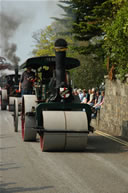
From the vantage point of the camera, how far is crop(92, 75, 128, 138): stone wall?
15.1 metres

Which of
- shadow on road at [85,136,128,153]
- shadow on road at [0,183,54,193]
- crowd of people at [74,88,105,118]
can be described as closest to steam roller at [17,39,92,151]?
shadow on road at [85,136,128,153]

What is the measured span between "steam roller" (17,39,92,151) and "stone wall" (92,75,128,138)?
3.26 metres

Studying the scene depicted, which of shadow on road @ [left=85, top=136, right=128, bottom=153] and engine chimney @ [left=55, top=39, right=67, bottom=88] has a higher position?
engine chimney @ [left=55, top=39, right=67, bottom=88]

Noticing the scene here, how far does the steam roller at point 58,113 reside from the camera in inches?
401

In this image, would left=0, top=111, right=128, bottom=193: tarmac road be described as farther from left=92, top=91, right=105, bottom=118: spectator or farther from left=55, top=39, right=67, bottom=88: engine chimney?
left=92, top=91, right=105, bottom=118: spectator

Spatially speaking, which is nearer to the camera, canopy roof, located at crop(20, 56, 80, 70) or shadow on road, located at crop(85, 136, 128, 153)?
shadow on road, located at crop(85, 136, 128, 153)

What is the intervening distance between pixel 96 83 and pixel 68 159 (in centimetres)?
3778

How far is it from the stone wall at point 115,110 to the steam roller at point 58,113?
128 inches

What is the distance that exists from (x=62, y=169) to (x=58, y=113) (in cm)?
256

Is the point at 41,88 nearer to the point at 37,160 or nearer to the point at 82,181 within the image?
the point at 37,160

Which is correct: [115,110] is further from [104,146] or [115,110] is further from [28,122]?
[28,122]

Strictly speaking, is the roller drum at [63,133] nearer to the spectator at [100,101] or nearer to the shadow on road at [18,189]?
the shadow on road at [18,189]

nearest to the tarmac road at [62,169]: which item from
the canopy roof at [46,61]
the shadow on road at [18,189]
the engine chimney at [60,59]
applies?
the shadow on road at [18,189]

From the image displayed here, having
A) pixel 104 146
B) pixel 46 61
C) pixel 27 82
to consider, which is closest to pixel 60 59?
pixel 46 61
